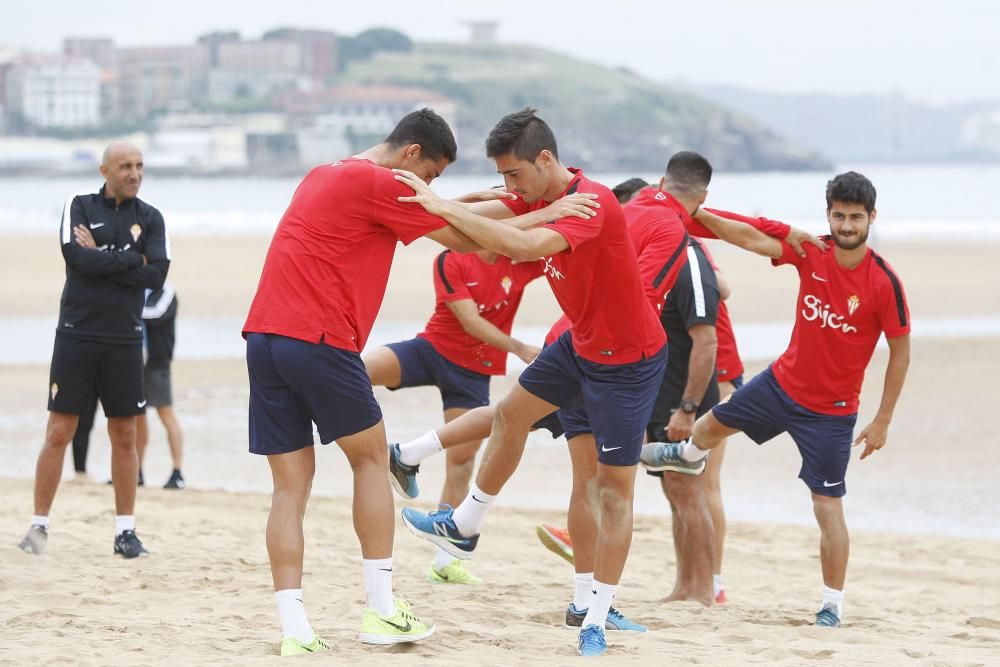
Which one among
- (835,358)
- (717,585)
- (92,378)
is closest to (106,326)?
(92,378)

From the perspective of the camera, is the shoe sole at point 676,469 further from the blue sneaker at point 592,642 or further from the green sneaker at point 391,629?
the green sneaker at point 391,629

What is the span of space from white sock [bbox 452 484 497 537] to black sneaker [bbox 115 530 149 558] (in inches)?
84.3

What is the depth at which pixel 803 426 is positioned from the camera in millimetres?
6203

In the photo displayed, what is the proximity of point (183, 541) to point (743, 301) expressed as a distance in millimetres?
17270

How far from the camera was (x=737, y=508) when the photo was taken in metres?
10.2

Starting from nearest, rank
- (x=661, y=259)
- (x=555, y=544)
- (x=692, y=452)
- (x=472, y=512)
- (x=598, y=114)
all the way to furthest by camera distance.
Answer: (x=472, y=512) < (x=661, y=259) < (x=692, y=452) < (x=555, y=544) < (x=598, y=114)

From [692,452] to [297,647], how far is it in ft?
7.72

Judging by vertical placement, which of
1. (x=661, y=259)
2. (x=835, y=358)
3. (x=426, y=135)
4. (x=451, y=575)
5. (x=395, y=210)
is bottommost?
(x=451, y=575)

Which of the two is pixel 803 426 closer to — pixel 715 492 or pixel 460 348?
pixel 715 492

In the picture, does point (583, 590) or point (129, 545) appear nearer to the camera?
point (583, 590)

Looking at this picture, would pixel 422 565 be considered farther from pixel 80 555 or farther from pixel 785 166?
pixel 785 166

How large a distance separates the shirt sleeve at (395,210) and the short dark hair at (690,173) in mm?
1856

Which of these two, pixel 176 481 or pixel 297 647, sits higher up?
pixel 297 647

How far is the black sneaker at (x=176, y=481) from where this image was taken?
32.9ft
